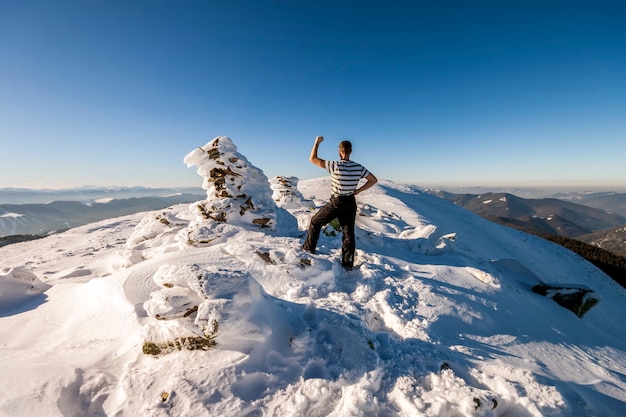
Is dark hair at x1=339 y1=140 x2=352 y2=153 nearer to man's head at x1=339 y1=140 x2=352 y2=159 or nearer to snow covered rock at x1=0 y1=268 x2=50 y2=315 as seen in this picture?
man's head at x1=339 y1=140 x2=352 y2=159

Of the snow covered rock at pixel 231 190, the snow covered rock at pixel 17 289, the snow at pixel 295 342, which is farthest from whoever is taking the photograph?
the snow covered rock at pixel 231 190

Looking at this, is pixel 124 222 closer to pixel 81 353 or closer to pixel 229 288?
pixel 81 353

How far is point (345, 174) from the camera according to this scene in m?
6.33

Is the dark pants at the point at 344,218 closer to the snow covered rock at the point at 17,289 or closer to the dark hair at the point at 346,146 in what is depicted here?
the dark hair at the point at 346,146

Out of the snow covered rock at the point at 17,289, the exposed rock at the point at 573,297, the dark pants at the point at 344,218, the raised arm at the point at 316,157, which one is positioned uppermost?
the raised arm at the point at 316,157

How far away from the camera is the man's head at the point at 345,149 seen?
6.36 m

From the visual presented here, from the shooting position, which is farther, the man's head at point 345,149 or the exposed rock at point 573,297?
the exposed rock at point 573,297

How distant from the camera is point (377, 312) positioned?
5.52 m

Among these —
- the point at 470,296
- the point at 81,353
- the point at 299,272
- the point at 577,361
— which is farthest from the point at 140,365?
the point at 577,361

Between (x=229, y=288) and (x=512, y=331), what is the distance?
237 inches

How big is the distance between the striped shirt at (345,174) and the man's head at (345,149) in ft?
0.68

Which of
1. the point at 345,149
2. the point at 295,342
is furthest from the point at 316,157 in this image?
the point at 295,342

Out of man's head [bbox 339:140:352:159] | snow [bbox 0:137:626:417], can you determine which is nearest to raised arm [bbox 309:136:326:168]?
man's head [bbox 339:140:352:159]

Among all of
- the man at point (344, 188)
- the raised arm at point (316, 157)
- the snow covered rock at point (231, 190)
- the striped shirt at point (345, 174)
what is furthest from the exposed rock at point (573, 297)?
the snow covered rock at point (231, 190)
